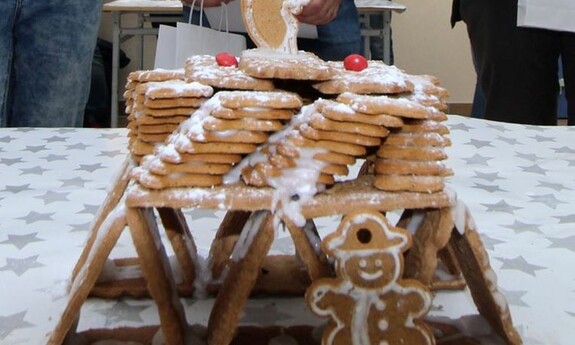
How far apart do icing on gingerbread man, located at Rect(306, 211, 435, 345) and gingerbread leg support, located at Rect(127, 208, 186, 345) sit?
0.10 m

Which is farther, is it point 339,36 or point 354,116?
point 339,36

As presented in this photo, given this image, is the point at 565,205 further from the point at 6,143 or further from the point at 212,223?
the point at 6,143

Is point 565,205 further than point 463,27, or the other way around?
point 463,27

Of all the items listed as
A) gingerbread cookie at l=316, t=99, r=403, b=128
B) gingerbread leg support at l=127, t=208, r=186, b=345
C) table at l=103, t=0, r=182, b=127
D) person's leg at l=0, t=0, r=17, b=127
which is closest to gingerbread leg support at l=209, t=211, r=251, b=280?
gingerbread leg support at l=127, t=208, r=186, b=345

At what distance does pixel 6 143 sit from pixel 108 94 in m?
2.18

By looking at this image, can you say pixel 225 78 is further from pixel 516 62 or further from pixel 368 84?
pixel 516 62

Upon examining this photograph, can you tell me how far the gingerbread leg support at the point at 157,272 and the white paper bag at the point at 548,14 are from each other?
3.81 feet

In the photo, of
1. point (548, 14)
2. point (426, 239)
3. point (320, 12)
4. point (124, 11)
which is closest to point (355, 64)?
point (426, 239)

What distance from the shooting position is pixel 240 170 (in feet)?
1.65

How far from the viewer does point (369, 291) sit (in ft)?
1.66

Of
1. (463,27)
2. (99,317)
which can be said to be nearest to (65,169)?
(99,317)

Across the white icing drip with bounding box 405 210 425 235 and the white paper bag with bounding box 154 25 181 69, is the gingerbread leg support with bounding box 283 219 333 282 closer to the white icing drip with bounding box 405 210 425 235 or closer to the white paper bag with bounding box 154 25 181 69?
the white icing drip with bounding box 405 210 425 235

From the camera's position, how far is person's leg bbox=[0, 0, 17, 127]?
1550 millimetres

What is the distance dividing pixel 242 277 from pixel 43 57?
1296 millimetres
